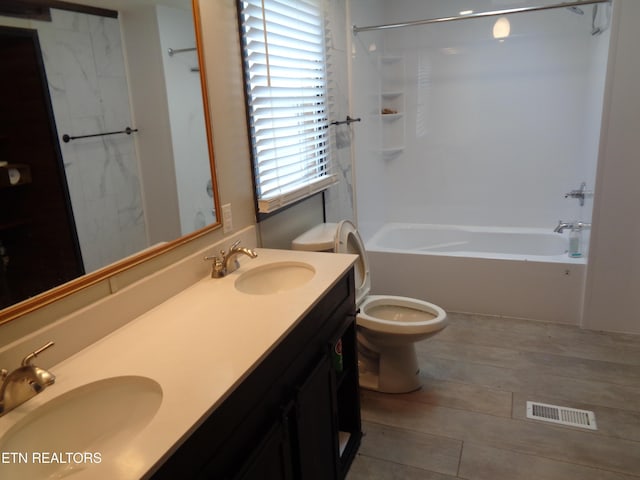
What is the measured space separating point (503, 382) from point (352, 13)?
2.49 metres

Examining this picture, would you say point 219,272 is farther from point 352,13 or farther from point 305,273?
point 352,13

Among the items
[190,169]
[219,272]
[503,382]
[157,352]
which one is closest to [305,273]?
[219,272]

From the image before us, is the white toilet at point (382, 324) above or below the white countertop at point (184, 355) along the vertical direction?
below

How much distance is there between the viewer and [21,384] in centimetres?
105

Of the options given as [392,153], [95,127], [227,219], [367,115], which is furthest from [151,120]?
[392,153]

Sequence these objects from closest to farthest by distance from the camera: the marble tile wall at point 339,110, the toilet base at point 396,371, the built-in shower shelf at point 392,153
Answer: the toilet base at point 396,371, the marble tile wall at point 339,110, the built-in shower shelf at point 392,153

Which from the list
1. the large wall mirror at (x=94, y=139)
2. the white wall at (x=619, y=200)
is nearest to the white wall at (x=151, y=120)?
the large wall mirror at (x=94, y=139)

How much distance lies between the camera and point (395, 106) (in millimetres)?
4102

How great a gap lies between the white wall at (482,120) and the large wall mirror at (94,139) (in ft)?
6.33

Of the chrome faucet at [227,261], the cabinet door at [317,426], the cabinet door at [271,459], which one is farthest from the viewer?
the chrome faucet at [227,261]

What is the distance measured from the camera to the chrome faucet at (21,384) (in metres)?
1.03

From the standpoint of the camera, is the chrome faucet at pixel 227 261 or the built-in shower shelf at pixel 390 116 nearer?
the chrome faucet at pixel 227 261

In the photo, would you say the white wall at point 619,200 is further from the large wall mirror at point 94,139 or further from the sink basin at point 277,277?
the large wall mirror at point 94,139

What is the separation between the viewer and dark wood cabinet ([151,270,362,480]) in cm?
107
